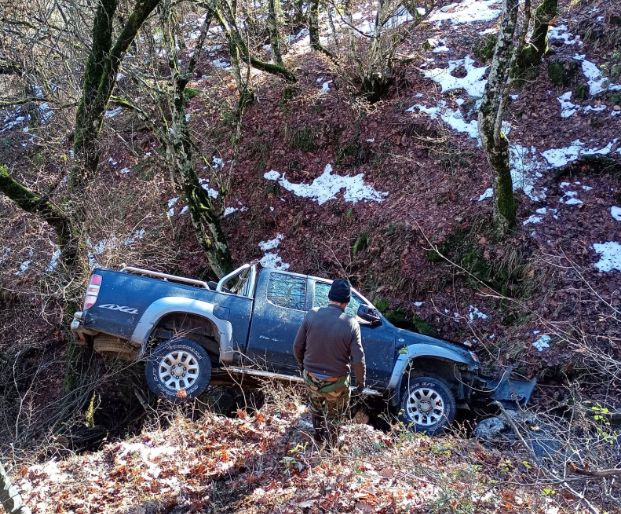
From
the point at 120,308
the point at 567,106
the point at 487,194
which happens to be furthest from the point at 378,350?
the point at 567,106

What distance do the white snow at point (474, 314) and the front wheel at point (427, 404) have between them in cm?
225

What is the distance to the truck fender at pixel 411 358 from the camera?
6.49 metres

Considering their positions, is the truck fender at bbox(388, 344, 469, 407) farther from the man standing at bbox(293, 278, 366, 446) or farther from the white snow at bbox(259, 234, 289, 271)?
the white snow at bbox(259, 234, 289, 271)

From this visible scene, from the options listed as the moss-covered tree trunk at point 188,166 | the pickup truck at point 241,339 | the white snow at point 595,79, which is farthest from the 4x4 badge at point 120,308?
the white snow at point 595,79

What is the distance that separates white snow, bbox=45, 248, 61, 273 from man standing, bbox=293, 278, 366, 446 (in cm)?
497

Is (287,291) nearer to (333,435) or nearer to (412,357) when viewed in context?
(412,357)

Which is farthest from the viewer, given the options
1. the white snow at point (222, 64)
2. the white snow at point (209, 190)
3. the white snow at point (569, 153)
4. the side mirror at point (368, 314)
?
the white snow at point (222, 64)

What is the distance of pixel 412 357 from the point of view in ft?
21.5

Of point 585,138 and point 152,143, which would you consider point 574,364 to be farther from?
point 152,143

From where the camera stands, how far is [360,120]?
12508 millimetres

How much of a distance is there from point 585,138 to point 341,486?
863 cm

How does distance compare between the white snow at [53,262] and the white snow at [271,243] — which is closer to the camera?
the white snow at [53,262]

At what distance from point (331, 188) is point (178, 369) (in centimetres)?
663

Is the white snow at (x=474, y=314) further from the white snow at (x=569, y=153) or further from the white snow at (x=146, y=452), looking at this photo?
the white snow at (x=146, y=452)
